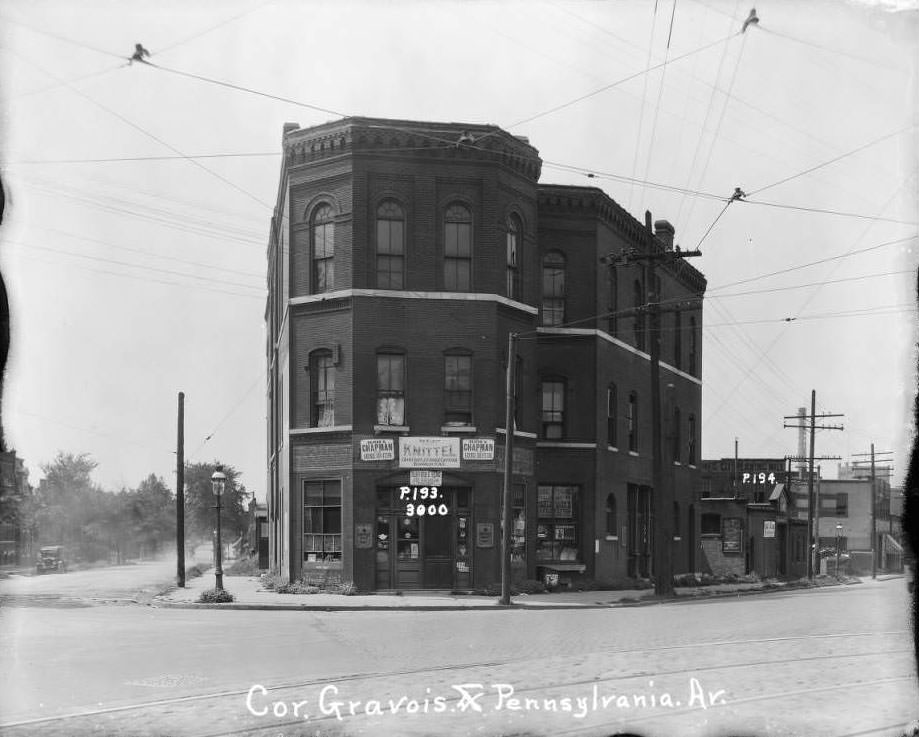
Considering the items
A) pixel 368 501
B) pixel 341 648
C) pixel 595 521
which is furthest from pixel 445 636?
pixel 595 521

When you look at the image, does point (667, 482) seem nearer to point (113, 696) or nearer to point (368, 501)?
point (368, 501)

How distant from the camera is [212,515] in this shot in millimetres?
57719

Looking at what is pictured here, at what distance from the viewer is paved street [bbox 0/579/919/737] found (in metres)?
9.03

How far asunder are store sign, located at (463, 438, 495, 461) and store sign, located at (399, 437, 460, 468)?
0.26m

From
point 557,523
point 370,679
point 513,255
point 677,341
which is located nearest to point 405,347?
point 513,255

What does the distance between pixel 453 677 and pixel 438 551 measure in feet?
62.1

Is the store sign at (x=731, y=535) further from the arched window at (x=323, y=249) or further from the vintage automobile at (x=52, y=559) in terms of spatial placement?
the vintage automobile at (x=52, y=559)

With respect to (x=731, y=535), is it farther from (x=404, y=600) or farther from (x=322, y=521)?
(x=404, y=600)

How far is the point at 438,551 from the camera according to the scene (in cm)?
3095

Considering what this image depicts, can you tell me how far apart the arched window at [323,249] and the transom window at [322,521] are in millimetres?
5863

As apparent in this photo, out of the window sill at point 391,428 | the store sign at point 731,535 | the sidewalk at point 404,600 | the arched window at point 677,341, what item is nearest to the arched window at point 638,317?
the arched window at point 677,341

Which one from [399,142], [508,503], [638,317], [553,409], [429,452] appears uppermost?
[399,142]

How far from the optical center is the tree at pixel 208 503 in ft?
180

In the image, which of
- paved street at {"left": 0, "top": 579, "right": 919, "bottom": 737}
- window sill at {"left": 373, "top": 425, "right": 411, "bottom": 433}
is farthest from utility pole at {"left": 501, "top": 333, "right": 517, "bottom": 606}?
paved street at {"left": 0, "top": 579, "right": 919, "bottom": 737}
